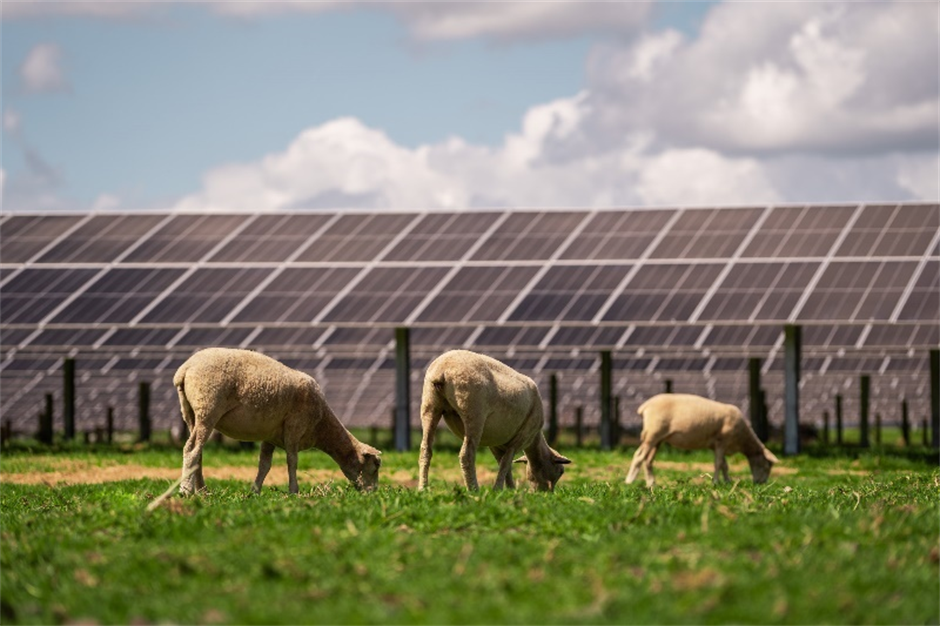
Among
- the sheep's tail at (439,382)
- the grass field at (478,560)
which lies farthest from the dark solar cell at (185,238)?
the grass field at (478,560)

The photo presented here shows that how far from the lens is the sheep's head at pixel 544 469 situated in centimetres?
1617

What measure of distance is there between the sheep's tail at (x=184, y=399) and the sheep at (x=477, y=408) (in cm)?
245

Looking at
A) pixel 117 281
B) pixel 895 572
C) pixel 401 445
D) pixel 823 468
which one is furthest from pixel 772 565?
pixel 117 281

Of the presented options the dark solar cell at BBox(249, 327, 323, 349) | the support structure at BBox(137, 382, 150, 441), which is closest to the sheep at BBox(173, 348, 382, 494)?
the dark solar cell at BBox(249, 327, 323, 349)

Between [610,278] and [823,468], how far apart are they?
25.9ft

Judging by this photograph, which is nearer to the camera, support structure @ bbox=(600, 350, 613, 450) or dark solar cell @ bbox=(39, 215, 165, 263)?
support structure @ bbox=(600, 350, 613, 450)

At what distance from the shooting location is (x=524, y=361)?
41.4 meters

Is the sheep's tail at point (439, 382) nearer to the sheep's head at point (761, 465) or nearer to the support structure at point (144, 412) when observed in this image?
the sheep's head at point (761, 465)

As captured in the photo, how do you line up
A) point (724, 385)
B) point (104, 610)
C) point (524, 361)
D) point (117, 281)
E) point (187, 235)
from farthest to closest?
point (724, 385) < point (524, 361) < point (187, 235) < point (117, 281) < point (104, 610)

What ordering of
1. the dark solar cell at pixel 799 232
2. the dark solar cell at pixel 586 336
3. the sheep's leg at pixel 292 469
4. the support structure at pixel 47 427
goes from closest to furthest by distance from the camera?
1. the sheep's leg at pixel 292 469
2. the dark solar cell at pixel 799 232
3. the dark solar cell at pixel 586 336
4. the support structure at pixel 47 427

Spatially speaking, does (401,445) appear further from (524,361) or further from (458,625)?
(458,625)

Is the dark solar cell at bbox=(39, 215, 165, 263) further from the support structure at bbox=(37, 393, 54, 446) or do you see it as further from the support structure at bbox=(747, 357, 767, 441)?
the support structure at bbox=(747, 357, 767, 441)

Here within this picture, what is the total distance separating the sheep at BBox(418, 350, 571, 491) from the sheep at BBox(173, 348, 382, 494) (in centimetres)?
134

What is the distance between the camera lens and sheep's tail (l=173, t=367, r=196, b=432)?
14.7 m
